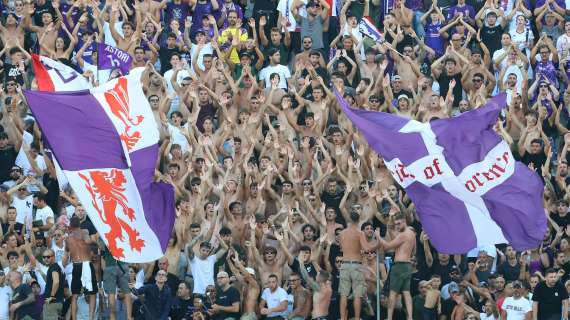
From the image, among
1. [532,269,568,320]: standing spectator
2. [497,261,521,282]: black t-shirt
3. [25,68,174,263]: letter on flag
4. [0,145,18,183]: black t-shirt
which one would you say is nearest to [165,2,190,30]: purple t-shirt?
[0,145,18,183]: black t-shirt

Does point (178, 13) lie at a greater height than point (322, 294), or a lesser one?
greater

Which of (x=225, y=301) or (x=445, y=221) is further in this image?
(x=225, y=301)

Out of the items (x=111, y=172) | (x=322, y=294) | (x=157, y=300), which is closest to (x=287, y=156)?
(x=322, y=294)

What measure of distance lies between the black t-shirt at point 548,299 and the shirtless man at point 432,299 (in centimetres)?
131

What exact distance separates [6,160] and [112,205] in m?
7.06

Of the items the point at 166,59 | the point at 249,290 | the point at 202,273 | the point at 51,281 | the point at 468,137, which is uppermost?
the point at 468,137

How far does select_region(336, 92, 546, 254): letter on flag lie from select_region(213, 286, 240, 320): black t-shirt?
4.24 m

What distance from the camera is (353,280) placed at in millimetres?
30641

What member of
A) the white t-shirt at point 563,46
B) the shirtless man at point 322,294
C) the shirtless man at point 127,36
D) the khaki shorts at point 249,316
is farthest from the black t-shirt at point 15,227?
the white t-shirt at point 563,46

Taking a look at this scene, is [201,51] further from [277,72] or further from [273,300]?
[273,300]

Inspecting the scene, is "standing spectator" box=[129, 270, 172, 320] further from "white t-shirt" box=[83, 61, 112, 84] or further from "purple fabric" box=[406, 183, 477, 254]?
"purple fabric" box=[406, 183, 477, 254]

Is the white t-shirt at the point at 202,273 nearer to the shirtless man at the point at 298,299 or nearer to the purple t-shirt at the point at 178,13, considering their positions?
the shirtless man at the point at 298,299

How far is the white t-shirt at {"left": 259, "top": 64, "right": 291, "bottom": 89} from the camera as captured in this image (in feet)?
114

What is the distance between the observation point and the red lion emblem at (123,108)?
27172 millimetres
